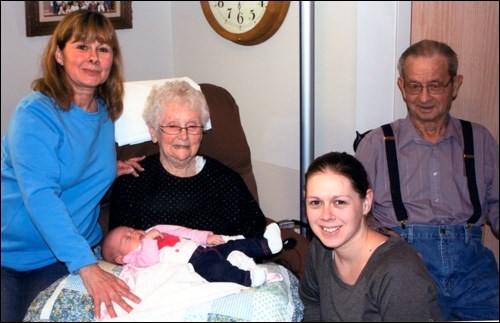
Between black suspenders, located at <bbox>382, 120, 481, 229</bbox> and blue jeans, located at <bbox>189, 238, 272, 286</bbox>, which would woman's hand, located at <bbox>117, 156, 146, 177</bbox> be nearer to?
blue jeans, located at <bbox>189, 238, 272, 286</bbox>

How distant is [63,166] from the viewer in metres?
1.75

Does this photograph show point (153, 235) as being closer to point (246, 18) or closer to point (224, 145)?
point (224, 145)

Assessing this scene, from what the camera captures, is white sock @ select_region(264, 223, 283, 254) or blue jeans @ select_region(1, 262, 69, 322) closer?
blue jeans @ select_region(1, 262, 69, 322)

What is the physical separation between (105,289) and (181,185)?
1.35ft

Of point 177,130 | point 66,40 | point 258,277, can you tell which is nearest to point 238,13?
point 177,130

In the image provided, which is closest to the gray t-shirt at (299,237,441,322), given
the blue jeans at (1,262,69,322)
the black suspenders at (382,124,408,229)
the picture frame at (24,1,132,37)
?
the black suspenders at (382,124,408,229)

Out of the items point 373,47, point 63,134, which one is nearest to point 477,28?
point 373,47

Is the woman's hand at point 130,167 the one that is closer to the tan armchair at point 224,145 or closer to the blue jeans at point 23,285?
the tan armchair at point 224,145

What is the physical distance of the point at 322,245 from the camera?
1.63 metres

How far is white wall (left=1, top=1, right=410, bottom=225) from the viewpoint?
1742mm

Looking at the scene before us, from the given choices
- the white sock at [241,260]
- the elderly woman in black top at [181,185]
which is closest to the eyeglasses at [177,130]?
the elderly woman in black top at [181,185]

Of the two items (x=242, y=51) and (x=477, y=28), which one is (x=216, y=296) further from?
(x=477, y=28)

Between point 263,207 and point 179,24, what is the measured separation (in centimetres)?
63

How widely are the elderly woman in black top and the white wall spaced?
0.12 m
